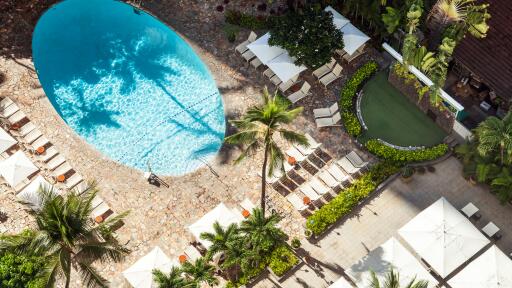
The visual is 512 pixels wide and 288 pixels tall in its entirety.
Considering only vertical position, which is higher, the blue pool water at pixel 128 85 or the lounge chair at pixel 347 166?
the blue pool water at pixel 128 85

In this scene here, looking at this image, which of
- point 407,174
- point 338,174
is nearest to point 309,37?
point 338,174

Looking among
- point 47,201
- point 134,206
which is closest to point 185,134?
point 134,206

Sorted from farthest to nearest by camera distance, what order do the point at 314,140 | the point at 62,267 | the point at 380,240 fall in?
the point at 314,140 → the point at 380,240 → the point at 62,267

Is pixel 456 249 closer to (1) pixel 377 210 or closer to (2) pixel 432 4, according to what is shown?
(1) pixel 377 210

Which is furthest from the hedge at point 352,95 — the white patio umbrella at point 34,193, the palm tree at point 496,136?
the white patio umbrella at point 34,193

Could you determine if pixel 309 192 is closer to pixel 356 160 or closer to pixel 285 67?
pixel 356 160

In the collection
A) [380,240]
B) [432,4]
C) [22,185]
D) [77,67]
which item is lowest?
[380,240]

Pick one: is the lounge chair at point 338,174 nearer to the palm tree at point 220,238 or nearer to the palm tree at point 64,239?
the palm tree at point 220,238

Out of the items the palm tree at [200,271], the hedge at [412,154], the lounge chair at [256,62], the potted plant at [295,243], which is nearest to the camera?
the palm tree at [200,271]
